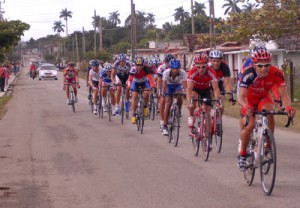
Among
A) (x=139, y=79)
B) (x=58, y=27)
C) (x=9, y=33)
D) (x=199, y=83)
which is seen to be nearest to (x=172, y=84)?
(x=199, y=83)

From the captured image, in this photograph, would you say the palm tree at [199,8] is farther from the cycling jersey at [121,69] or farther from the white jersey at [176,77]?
the white jersey at [176,77]

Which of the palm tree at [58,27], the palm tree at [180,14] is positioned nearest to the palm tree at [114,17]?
the palm tree at [180,14]

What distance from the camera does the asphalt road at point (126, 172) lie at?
26.9 feet

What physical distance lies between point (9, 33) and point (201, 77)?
81.0 feet

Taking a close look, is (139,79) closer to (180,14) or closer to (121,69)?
(121,69)

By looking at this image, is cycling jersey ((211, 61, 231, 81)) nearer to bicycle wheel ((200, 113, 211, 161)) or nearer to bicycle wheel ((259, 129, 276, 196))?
bicycle wheel ((200, 113, 211, 161))

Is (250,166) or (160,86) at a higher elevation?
(160,86)

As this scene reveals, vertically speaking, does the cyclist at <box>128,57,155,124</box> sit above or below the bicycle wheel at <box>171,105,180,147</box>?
above

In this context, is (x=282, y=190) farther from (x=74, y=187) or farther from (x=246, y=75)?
(x=74, y=187)

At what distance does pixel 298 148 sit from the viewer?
12242mm

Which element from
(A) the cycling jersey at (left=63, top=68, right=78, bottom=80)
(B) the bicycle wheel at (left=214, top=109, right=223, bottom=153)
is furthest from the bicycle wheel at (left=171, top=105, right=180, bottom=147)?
(A) the cycling jersey at (left=63, top=68, right=78, bottom=80)

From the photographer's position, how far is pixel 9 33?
34594 mm

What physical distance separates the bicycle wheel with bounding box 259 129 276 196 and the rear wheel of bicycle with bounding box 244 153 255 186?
1.49 ft

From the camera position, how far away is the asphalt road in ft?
26.9
